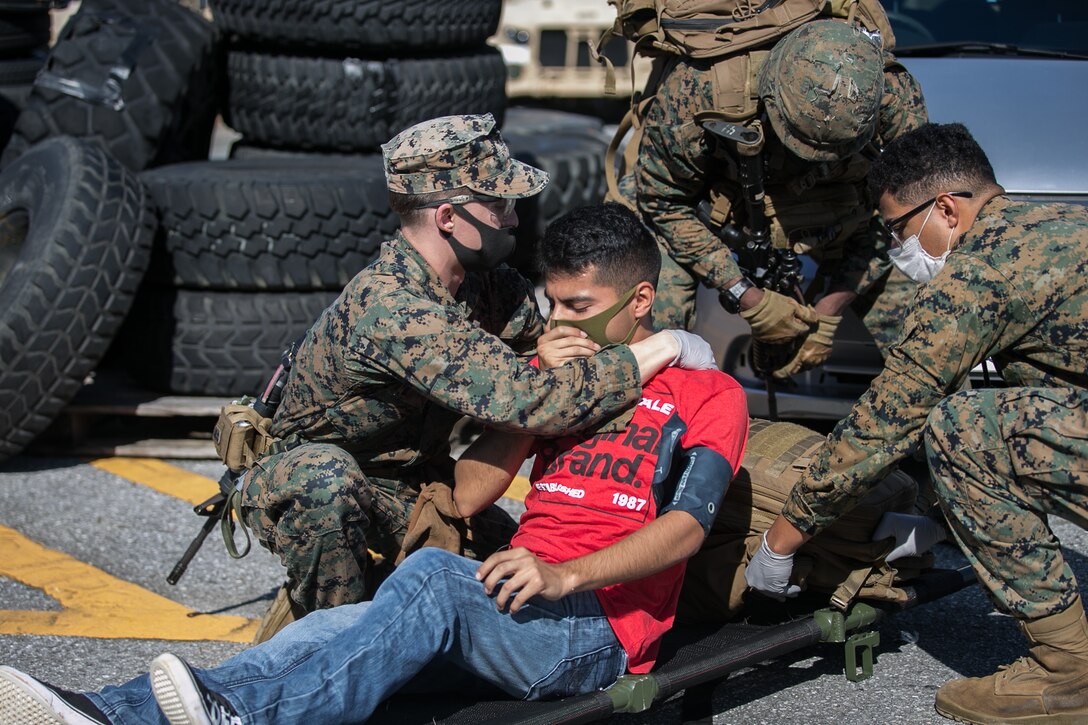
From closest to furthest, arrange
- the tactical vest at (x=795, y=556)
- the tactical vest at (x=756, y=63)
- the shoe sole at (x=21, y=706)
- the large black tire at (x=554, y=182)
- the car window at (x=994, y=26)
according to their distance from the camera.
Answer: the shoe sole at (x=21, y=706)
the tactical vest at (x=795, y=556)
the tactical vest at (x=756, y=63)
the car window at (x=994, y=26)
the large black tire at (x=554, y=182)

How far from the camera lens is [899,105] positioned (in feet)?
13.8

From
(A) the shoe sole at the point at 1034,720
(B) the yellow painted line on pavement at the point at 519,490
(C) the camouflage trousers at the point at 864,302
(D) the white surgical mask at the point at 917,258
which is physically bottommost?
(B) the yellow painted line on pavement at the point at 519,490

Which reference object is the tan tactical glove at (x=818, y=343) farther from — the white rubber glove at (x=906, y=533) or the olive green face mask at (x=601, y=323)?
the olive green face mask at (x=601, y=323)

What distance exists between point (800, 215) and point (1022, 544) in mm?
1640

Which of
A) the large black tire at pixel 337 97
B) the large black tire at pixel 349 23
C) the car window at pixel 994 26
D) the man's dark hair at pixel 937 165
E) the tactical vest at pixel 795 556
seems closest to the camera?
the man's dark hair at pixel 937 165

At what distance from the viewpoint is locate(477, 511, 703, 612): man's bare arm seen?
9.05 feet

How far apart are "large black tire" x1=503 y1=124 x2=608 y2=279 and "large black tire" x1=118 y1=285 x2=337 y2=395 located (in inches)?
56.3

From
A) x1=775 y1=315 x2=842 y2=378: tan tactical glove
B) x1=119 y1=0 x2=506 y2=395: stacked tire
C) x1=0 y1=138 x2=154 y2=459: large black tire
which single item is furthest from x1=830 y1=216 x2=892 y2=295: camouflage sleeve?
x1=0 y1=138 x2=154 y2=459: large black tire

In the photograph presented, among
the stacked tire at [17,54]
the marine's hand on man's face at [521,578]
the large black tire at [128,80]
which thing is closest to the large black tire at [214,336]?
the large black tire at [128,80]

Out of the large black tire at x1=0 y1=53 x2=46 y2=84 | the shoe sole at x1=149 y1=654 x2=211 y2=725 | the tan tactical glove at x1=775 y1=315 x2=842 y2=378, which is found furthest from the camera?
the large black tire at x1=0 y1=53 x2=46 y2=84

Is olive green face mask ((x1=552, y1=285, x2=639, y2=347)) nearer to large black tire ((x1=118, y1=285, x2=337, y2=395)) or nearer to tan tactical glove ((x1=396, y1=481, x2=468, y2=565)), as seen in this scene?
tan tactical glove ((x1=396, y1=481, x2=468, y2=565))

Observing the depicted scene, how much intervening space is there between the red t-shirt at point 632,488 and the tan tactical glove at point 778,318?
1.20 meters

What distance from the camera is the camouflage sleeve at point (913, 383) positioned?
3062 millimetres

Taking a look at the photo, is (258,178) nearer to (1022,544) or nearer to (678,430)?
(678,430)
